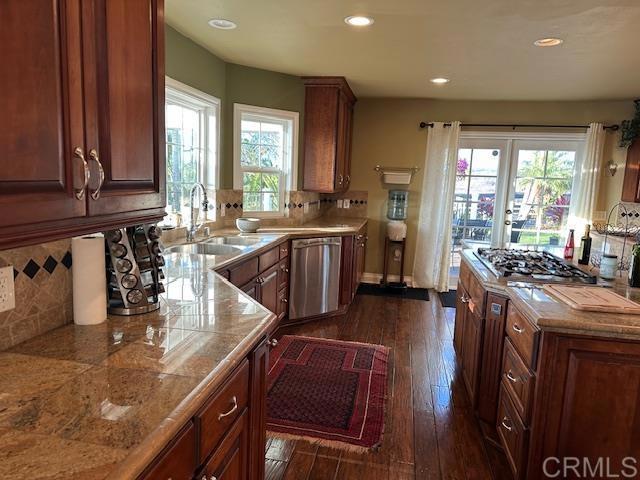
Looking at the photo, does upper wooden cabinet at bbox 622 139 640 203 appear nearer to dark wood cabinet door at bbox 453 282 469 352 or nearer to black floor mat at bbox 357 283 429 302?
black floor mat at bbox 357 283 429 302

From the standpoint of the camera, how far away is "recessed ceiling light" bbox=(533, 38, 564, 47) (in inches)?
120

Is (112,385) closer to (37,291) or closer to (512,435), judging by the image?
(37,291)

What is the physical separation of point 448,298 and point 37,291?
186 inches

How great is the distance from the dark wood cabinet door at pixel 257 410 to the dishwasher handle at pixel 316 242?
2406mm

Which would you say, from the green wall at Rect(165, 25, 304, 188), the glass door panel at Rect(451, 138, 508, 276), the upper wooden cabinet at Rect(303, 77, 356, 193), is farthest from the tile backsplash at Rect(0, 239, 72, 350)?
the glass door panel at Rect(451, 138, 508, 276)

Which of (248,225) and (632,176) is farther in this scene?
(632,176)

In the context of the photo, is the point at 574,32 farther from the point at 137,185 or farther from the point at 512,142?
the point at 137,185

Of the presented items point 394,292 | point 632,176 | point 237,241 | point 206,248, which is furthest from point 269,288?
point 632,176

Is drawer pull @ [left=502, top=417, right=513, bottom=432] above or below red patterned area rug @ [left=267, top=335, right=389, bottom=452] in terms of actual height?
above

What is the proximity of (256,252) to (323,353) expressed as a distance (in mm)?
1020

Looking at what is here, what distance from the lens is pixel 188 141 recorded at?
3684mm

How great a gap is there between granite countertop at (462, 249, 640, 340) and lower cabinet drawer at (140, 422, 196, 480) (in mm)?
1370

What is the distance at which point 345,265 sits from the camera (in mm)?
4582

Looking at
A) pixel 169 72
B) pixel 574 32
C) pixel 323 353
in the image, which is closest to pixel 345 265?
pixel 323 353
